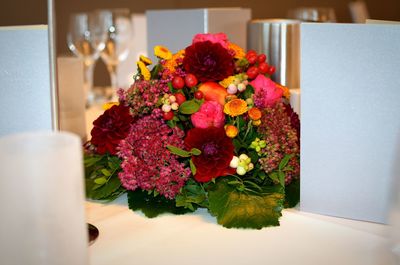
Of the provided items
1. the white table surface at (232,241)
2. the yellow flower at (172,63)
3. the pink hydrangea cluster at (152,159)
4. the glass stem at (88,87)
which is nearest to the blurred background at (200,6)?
the glass stem at (88,87)

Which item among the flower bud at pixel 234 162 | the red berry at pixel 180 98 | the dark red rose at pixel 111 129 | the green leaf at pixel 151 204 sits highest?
the red berry at pixel 180 98

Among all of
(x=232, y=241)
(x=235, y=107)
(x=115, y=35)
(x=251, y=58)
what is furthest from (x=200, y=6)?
(x=232, y=241)

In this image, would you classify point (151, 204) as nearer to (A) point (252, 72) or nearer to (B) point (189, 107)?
(B) point (189, 107)

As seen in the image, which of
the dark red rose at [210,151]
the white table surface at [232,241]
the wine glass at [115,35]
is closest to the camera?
the white table surface at [232,241]

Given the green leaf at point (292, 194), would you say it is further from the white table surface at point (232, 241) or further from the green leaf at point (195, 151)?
the green leaf at point (195, 151)

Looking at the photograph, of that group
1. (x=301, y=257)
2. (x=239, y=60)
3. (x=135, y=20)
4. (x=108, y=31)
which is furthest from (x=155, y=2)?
(x=301, y=257)

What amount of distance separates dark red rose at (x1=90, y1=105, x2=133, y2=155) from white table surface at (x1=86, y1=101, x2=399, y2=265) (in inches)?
4.4

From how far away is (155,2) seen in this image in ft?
11.1

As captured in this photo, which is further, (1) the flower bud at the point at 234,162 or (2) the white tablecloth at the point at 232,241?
(1) the flower bud at the point at 234,162

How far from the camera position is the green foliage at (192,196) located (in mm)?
883

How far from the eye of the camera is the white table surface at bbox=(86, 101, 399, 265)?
734 mm

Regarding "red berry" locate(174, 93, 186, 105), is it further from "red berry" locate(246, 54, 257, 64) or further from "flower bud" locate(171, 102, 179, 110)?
"red berry" locate(246, 54, 257, 64)

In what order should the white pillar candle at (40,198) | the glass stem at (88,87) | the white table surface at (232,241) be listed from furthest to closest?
the glass stem at (88,87) → the white table surface at (232,241) → the white pillar candle at (40,198)

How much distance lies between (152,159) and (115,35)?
1.42 meters
